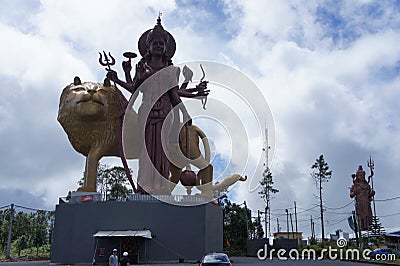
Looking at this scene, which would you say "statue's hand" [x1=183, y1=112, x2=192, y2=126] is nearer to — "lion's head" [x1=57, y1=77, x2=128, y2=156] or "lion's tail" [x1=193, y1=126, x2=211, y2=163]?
"lion's tail" [x1=193, y1=126, x2=211, y2=163]

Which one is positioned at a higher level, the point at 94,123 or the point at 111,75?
the point at 111,75

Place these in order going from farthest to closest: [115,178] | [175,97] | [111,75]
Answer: [115,178] → [111,75] → [175,97]

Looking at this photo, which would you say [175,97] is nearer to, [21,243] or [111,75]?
[111,75]

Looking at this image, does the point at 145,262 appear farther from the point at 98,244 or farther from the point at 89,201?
the point at 89,201

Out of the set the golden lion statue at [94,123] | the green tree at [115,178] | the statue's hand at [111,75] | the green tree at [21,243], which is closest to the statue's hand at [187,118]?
the golden lion statue at [94,123]

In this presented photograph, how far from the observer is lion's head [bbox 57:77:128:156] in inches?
1026

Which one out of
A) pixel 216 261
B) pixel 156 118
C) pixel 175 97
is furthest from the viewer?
pixel 175 97

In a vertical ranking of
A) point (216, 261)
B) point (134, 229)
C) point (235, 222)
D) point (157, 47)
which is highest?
point (157, 47)

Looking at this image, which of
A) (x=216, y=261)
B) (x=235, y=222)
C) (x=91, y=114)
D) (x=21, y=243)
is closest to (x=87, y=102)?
(x=91, y=114)

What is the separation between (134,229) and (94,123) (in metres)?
6.57

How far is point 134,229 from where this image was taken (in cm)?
2386

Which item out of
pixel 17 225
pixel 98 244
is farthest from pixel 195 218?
pixel 17 225

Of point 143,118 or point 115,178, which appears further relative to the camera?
point 115,178

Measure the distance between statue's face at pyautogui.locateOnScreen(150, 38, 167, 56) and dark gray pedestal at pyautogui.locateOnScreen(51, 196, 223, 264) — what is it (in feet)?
27.0
